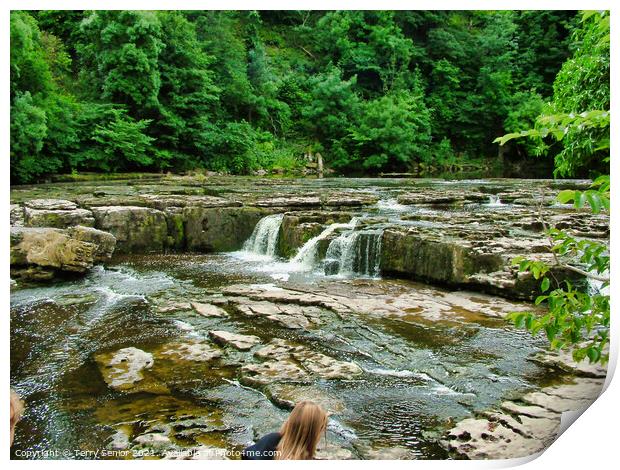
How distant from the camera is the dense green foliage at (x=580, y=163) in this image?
1.61 m

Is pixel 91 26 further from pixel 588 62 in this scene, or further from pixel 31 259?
pixel 588 62

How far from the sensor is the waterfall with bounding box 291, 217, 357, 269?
676 centimetres

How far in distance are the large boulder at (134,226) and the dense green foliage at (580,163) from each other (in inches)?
241

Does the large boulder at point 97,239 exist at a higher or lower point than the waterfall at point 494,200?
lower

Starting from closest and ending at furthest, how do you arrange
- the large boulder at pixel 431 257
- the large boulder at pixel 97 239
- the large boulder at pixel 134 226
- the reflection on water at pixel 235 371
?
the reflection on water at pixel 235 371
the large boulder at pixel 431 257
the large boulder at pixel 97 239
the large boulder at pixel 134 226

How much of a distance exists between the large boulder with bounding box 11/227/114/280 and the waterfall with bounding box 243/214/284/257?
8.25 ft

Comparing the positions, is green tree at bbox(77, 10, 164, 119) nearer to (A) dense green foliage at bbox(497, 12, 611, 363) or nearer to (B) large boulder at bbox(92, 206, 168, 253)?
(B) large boulder at bbox(92, 206, 168, 253)

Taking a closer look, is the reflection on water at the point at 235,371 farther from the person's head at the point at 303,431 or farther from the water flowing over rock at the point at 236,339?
the person's head at the point at 303,431

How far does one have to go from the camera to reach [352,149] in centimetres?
1073

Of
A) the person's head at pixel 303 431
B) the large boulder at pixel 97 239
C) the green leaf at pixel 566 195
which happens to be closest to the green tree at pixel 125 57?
the large boulder at pixel 97 239

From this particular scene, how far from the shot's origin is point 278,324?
4254 millimetres

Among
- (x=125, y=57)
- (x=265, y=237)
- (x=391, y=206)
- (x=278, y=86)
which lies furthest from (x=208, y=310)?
(x=278, y=86)
